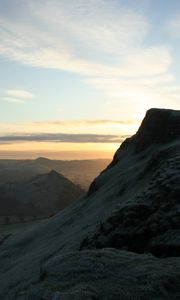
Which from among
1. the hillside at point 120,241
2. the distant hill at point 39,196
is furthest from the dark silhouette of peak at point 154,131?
the distant hill at point 39,196

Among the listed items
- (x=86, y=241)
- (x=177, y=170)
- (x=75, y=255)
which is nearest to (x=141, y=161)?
(x=177, y=170)

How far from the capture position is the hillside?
43.9ft

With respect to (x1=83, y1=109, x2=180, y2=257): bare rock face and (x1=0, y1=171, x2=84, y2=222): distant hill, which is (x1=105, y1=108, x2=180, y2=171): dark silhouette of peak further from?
(x1=0, y1=171, x2=84, y2=222): distant hill

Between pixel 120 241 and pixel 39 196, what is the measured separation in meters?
106

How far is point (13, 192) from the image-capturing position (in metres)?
136

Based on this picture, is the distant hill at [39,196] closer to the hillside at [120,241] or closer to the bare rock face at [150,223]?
the hillside at [120,241]

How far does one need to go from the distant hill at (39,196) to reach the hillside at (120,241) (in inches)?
2604

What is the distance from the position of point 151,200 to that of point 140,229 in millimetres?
2411

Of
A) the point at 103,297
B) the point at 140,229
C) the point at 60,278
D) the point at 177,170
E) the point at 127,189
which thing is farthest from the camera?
the point at 127,189

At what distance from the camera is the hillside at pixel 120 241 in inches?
526

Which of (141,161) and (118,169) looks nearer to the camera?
(141,161)

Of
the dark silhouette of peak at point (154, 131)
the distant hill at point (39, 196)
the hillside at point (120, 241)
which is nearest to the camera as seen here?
the hillside at point (120, 241)

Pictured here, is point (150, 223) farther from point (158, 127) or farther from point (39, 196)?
point (39, 196)

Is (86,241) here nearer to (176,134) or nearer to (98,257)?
(98,257)
